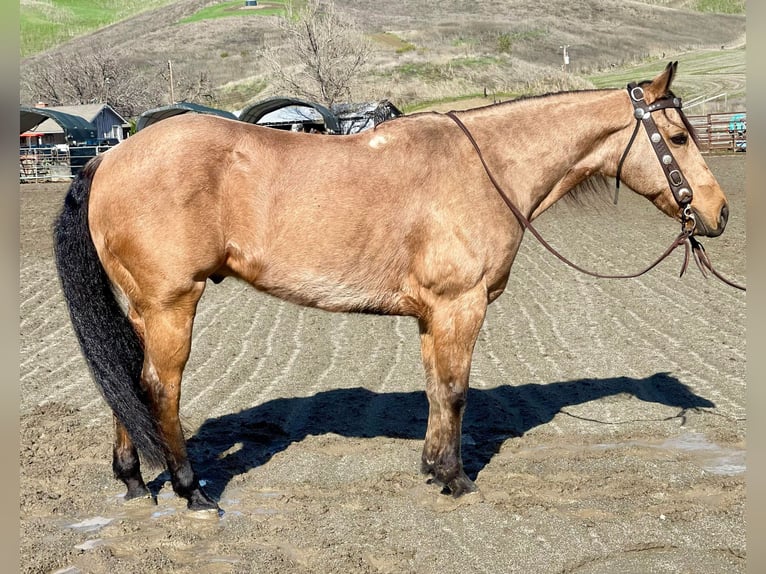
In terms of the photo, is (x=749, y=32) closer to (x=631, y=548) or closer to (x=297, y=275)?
(x=631, y=548)

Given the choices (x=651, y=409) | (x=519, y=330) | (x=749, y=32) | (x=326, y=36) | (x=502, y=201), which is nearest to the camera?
(x=749, y=32)

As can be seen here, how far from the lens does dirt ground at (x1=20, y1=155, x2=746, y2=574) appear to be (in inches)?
160

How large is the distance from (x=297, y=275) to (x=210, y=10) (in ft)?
377

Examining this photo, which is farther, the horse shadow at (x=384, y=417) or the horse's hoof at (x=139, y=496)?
the horse shadow at (x=384, y=417)

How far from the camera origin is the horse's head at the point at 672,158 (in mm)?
5059

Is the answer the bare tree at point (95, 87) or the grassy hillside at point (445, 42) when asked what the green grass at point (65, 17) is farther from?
the bare tree at point (95, 87)

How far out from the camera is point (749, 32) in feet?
5.96

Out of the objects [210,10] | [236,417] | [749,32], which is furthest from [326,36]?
[210,10]

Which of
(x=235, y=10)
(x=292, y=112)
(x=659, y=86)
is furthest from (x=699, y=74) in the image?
(x=235, y=10)

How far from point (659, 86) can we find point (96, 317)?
12.4 ft

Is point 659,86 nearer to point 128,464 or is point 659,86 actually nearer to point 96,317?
point 96,317

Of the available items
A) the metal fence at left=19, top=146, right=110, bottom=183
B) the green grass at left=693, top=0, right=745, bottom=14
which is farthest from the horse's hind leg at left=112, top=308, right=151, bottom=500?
the green grass at left=693, top=0, right=745, bottom=14

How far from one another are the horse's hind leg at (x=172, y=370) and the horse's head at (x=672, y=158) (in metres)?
2.95

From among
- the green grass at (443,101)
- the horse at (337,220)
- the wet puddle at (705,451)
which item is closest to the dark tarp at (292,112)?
the green grass at (443,101)
